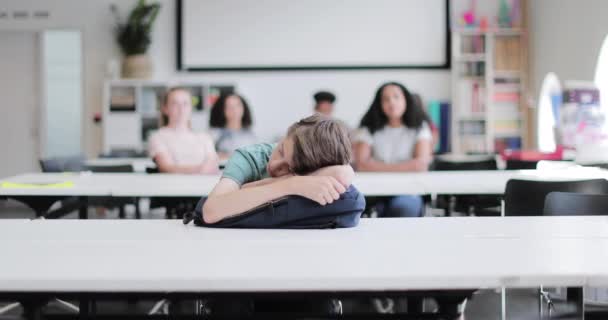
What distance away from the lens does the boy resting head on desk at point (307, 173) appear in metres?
1.95

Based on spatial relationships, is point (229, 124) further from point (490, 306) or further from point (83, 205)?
point (490, 306)

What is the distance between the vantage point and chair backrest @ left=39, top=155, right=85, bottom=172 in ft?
15.1

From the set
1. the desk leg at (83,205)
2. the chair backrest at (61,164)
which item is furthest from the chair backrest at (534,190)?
the chair backrest at (61,164)

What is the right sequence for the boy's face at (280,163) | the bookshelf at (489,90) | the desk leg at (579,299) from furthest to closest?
1. the bookshelf at (489,90)
2. the boy's face at (280,163)
3. the desk leg at (579,299)

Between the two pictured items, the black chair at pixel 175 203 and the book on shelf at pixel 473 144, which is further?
the book on shelf at pixel 473 144

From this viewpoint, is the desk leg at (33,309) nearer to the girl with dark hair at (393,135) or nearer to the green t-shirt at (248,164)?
the green t-shirt at (248,164)

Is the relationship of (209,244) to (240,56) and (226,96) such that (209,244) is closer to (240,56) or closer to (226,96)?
(226,96)

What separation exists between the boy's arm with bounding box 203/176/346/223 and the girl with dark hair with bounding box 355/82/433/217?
7.40 feet

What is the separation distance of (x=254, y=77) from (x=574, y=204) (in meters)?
5.91

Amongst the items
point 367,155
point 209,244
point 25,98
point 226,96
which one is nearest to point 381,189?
point 367,155

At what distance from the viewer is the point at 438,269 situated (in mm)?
1472

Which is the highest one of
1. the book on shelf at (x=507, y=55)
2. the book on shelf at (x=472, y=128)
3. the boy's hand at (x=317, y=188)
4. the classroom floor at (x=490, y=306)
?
the book on shelf at (x=507, y=55)

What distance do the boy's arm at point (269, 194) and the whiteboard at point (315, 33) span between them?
6.16 m

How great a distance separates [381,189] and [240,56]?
5.24m
